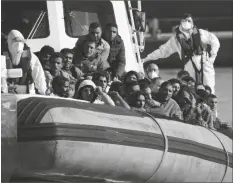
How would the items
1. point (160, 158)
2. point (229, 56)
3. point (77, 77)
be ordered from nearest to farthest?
point (160, 158) → point (77, 77) → point (229, 56)

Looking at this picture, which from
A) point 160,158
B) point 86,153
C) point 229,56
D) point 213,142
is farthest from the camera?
point 229,56

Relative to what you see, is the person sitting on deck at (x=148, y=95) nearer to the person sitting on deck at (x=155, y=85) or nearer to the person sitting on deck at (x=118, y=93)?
the person sitting on deck at (x=118, y=93)

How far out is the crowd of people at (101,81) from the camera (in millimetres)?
10344

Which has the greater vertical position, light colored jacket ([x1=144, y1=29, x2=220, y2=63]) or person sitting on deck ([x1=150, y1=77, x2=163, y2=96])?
light colored jacket ([x1=144, y1=29, x2=220, y2=63])

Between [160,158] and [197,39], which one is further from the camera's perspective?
[197,39]

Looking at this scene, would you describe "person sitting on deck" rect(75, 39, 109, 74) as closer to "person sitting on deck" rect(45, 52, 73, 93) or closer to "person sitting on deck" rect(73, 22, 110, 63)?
"person sitting on deck" rect(73, 22, 110, 63)

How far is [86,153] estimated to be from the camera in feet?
28.6

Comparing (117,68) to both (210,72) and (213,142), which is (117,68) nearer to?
(213,142)

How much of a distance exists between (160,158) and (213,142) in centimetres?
122

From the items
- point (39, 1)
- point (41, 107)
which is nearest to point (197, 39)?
point (39, 1)

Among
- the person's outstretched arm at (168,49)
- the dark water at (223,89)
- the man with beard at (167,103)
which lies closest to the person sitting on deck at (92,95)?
the man with beard at (167,103)

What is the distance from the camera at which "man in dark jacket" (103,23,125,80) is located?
12.4 meters

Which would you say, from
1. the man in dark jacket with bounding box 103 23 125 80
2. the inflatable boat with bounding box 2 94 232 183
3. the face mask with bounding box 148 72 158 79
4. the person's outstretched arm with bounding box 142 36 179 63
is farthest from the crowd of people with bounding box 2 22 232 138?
the person's outstretched arm with bounding box 142 36 179 63

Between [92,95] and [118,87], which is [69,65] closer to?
[118,87]
